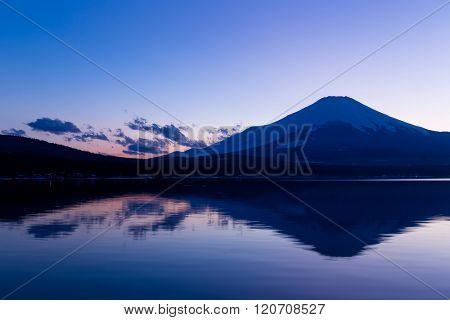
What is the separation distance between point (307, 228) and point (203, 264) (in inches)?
590

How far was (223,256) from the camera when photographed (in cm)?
2458

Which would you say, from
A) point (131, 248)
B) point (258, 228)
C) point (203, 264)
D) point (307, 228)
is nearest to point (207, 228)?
point (258, 228)

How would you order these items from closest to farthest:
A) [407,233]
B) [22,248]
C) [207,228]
Answer: [22,248] < [407,233] < [207,228]

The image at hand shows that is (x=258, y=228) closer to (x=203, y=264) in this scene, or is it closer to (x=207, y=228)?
(x=207, y=228)

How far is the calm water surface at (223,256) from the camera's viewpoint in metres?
18.0

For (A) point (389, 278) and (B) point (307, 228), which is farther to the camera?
(B) point (307, 228)

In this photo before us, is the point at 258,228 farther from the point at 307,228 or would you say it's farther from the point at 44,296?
the point at 44,296

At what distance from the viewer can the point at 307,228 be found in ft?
118

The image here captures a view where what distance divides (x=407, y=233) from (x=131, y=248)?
17064 millimetres

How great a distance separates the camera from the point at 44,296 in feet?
55.9

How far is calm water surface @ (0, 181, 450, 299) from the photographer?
18.0 metres

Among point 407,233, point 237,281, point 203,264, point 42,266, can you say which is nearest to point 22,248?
point 42,266
